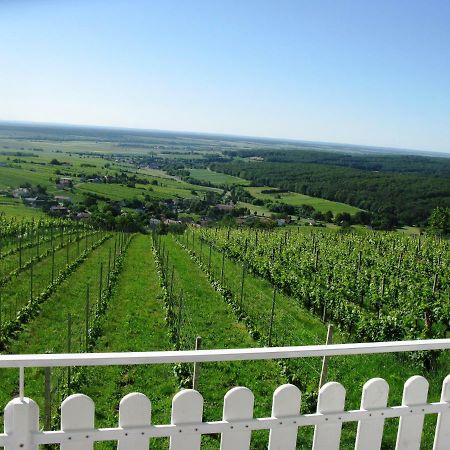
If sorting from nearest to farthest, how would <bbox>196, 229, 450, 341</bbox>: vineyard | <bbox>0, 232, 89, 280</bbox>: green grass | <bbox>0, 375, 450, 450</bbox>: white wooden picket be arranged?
1. <bbox>0, 375, 450, 450</bbox>: white wooden picket
2. <bbox>196, 229, 450, 341</bbox>: vineyard
3. <bbox>0, 232, 89, 280</bbox>: green grass

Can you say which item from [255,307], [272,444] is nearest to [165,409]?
[272,444]

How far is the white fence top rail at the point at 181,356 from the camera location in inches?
74.2

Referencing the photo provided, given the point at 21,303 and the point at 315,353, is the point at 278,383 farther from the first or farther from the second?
the point at 21,303

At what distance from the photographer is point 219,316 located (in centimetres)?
1296

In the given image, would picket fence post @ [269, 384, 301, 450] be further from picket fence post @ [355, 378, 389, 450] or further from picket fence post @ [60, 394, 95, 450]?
picket fence post @ [60, 394, 95, 450]

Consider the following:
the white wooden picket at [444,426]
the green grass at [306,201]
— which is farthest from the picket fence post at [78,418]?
the green grass at [306,201]

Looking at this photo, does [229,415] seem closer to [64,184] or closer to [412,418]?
[412,418]

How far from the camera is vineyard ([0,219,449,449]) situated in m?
7.32

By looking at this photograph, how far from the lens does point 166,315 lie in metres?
12.6

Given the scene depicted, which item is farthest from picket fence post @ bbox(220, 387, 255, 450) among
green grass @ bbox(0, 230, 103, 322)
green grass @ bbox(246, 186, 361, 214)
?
green grass @ bbox(246, 186, 361, 214)

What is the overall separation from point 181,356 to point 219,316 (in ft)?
36.3

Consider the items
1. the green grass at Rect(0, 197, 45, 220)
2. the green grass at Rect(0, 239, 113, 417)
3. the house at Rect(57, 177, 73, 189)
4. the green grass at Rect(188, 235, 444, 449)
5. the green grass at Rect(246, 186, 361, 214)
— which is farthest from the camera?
the house at Rect(57, 177, 73, 189)

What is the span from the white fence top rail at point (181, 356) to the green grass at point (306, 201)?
243 feet

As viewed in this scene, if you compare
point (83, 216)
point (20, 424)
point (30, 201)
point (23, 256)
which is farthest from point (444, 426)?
point (30, 201)
